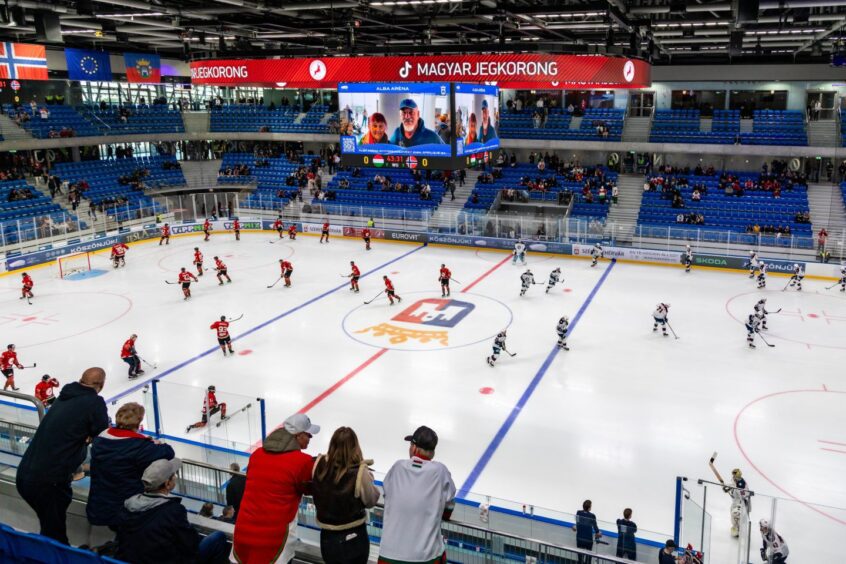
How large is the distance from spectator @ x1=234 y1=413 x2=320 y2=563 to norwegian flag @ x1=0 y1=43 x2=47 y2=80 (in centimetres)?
1683

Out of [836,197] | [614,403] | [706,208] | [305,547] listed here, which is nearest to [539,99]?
[706,208]

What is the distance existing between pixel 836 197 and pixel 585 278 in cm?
1560

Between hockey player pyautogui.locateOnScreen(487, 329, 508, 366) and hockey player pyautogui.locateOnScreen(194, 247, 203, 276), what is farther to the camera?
hockey player pyautogui.locateOnScreen(194, 247, 203, 276)

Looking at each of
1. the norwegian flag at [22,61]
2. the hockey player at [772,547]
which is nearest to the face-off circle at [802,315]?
the hockey player at [772,547]

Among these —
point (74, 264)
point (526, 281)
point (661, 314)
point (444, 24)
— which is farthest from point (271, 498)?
point (74, 264)

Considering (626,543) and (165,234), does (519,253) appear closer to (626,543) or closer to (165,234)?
(165,234)

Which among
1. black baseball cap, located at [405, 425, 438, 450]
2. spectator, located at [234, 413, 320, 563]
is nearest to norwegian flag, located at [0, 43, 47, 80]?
spectator, located at [234, 413, 320, 563]

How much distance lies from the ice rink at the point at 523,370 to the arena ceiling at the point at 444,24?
7.55m

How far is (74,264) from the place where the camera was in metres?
28.0

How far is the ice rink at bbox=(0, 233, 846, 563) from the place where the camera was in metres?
11.6

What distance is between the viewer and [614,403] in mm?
14492

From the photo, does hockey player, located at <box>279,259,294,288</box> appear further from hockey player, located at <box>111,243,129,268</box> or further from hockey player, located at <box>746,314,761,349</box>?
hockey player, located at <box>746,314,761,349</box>

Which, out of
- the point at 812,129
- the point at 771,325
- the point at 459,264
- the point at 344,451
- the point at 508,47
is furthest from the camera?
the point at 812,129

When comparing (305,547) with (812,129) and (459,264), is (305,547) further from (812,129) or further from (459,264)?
(812,129)
